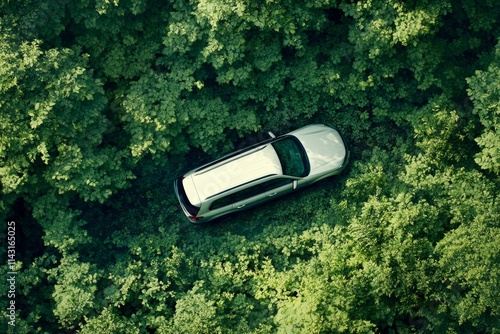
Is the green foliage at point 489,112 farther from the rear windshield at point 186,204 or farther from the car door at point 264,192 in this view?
the rear windshield at point 186,204

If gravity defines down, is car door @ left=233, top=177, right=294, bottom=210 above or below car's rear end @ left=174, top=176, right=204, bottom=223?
below

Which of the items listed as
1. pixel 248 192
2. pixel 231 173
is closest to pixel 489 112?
pixel 248 192

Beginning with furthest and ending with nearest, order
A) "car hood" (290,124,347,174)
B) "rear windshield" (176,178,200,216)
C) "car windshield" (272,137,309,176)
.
Result: "car hood" (290,124,347,174) → "car windshield" (272,137,309,176) → "rear windshield" (176,178,200,216)

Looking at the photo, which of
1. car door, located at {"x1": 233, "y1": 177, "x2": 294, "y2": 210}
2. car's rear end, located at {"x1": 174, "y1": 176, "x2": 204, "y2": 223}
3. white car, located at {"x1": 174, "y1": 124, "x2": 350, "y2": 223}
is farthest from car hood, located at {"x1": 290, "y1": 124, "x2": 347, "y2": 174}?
car's rear end, located at {"x1": 174, "y1": 176, "x2": 204, "y2": 223}

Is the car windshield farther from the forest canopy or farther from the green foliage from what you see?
the green foliage

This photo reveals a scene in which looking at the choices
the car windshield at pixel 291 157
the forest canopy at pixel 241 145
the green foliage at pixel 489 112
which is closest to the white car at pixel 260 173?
the car windshield at pixel 291 157

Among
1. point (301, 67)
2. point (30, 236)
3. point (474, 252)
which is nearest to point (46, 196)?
point (30, 236)
